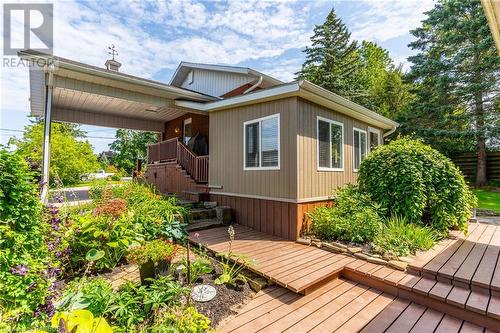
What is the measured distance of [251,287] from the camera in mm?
3531

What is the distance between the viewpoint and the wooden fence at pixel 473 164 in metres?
13.3

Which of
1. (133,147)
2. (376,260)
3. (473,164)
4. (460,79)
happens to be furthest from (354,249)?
(133,147)

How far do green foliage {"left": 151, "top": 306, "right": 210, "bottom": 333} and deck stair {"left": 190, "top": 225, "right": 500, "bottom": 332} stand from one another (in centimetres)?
137

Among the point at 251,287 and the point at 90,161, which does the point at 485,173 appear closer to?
the point at 251,287

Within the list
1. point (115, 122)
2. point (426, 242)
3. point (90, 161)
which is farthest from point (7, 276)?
point (90, 161)

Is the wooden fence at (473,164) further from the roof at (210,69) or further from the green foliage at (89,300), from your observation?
the green foliage at (89,300)

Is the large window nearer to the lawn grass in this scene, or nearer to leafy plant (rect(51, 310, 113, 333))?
the lawn grass

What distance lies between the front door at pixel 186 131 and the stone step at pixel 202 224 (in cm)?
512

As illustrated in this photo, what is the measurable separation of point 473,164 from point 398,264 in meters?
14.5

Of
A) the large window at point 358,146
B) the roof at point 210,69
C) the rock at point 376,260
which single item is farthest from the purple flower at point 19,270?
the roof at point 210,69

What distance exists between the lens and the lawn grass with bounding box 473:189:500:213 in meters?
9.59

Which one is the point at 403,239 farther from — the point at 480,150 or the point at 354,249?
the point at 480,150

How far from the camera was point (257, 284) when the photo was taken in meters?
3.50

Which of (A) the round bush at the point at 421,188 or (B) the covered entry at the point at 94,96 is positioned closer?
(A) the round bush at the point at 421,188
